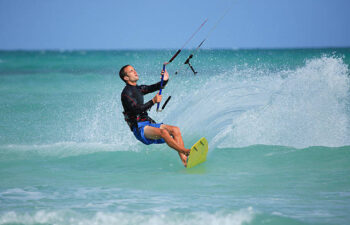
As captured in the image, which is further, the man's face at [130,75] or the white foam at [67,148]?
the white foam at [67,148]

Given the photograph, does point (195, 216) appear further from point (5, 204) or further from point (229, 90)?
point (229, 90)

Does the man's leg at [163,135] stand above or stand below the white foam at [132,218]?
above

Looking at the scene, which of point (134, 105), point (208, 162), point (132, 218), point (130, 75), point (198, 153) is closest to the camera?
point (132, 218)

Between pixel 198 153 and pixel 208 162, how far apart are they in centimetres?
52

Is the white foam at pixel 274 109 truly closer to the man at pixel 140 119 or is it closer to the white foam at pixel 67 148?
the white foam at pixel 67 148

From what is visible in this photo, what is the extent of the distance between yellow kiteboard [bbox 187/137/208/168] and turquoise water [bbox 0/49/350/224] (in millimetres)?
123

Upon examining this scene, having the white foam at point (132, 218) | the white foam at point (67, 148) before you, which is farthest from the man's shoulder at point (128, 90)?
the white foam at point (67, 148)

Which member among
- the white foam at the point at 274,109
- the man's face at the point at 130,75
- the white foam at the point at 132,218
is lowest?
the white foam at the point at 132,218

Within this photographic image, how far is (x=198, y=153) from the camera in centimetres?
575

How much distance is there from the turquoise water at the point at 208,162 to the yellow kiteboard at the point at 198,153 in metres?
0.12

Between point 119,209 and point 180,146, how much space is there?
1335 mm

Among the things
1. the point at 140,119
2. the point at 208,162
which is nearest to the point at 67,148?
the point at 140,119

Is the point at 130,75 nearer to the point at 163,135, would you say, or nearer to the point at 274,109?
the point at 163,135

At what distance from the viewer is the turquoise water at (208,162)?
171 inches
